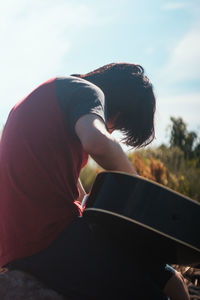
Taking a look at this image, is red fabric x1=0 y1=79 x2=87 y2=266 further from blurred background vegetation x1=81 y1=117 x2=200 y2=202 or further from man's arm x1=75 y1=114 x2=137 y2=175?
blurred background vegetation x1=81 y1=117 x2=200 y2=202

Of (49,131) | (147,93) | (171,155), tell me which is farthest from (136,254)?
(171,155)

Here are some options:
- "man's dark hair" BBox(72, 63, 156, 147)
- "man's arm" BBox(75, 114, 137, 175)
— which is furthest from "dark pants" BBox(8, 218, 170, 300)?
"man's dark hair" BBox(72, 63, 156, 147)

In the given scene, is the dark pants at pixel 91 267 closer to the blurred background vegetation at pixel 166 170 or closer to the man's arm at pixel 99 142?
the man's arm at pixel 99 142

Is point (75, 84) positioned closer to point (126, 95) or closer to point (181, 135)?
point (126, 95)

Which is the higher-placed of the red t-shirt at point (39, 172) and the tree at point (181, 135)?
the red t-shirt at point (39, 172)

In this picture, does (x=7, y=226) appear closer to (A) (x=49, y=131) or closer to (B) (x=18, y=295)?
(B) (x=18, y=295)

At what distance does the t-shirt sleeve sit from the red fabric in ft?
0.34

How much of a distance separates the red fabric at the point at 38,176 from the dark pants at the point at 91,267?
6 cm

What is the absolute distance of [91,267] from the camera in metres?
1.71

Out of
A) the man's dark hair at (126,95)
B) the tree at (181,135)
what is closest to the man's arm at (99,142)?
the man's dark hair at (126,95)

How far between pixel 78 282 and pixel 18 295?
0.89 ft

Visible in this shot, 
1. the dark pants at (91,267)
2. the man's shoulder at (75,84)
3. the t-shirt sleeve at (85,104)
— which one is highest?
the man's shoulder at (75,84)

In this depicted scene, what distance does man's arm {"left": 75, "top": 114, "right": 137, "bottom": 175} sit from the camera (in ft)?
5.14

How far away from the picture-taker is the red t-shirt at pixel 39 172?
70.6 inches
